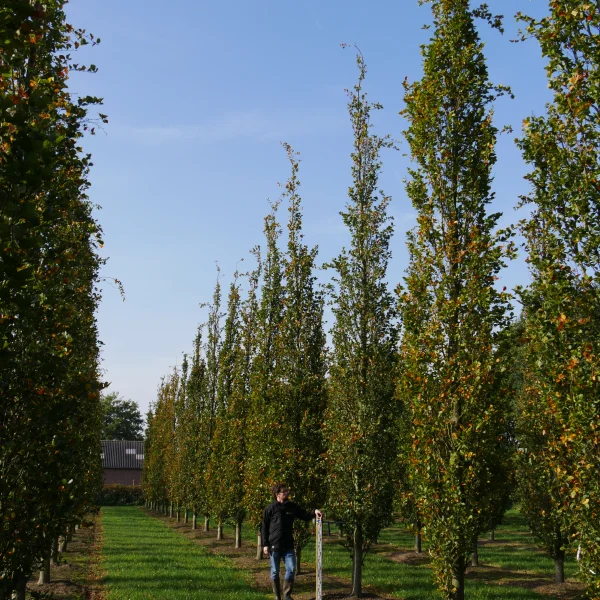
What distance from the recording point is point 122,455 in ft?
273

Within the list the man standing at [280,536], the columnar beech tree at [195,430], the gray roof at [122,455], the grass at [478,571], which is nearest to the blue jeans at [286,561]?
the man standing at [280,536]

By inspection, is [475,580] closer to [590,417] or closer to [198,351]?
[590,417]

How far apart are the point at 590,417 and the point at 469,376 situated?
8.13 ft

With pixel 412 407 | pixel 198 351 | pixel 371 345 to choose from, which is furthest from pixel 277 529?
pixel 198 351

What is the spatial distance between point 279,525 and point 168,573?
6.97 metres

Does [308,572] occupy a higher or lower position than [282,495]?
lower

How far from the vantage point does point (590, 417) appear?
290 inches

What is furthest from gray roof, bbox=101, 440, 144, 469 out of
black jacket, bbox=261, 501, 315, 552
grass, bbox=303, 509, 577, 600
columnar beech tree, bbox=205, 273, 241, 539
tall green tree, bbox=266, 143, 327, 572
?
black jacket, bbox=261, 501, 315, 552

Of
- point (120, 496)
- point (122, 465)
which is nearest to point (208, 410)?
point (120, 496)

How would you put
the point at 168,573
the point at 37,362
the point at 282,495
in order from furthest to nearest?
the point at 168,573 < the point at 282,495 < the point at 37,362

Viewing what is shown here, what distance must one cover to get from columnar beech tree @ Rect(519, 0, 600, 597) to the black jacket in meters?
4.76

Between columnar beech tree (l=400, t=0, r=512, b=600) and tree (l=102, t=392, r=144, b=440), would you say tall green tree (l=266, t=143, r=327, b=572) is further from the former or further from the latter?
tree (l=102, t=392, r=144, b=440)

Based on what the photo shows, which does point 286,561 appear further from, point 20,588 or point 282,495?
point 20,588

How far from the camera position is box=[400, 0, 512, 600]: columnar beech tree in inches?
375
